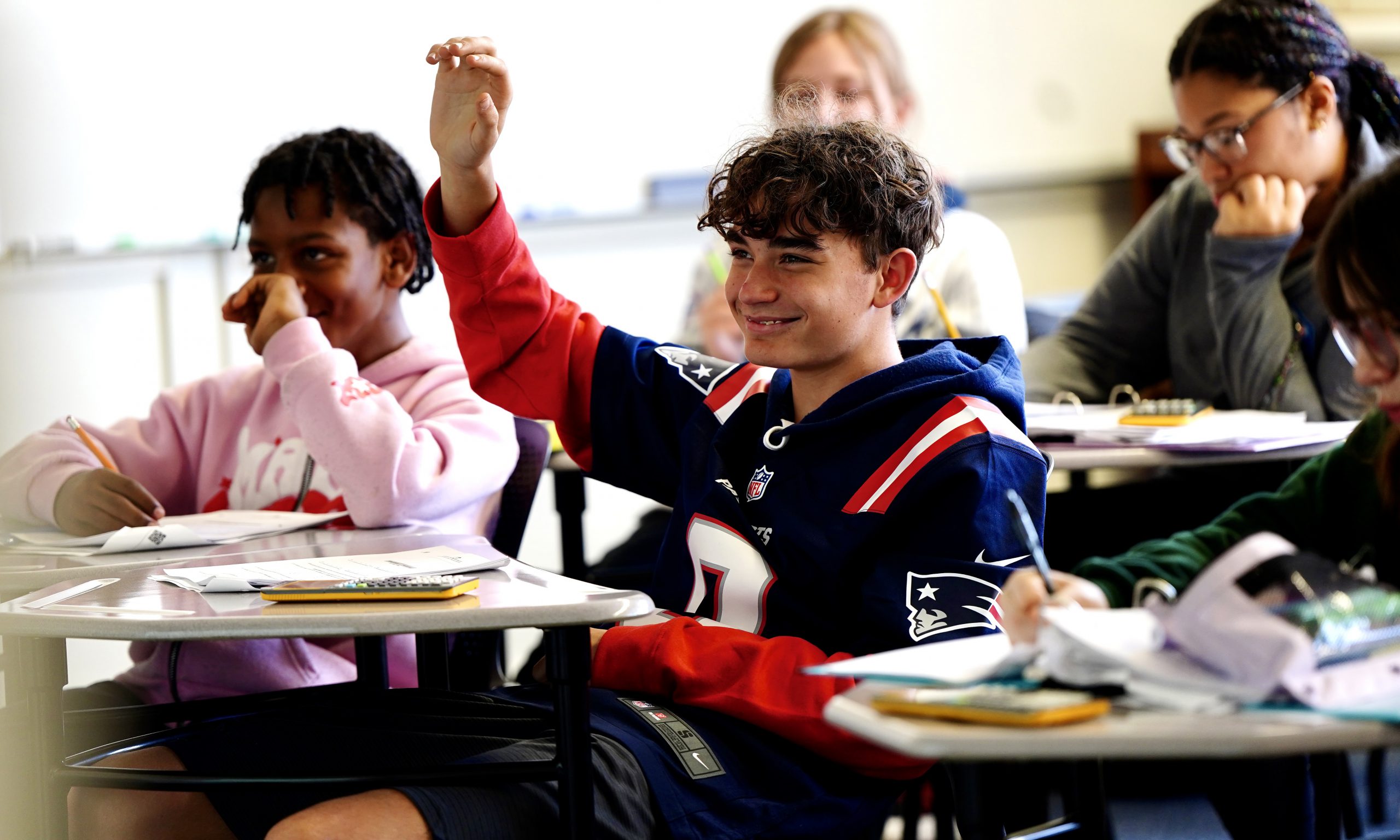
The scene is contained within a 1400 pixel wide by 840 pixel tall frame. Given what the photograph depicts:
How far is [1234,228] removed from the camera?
210cm

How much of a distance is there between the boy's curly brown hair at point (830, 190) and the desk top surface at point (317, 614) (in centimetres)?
49

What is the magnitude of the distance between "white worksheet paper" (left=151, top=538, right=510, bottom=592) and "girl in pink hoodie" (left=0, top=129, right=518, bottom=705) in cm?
32

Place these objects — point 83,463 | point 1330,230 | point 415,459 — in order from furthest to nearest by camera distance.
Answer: point 83,463
point 415,459
point 1330,230

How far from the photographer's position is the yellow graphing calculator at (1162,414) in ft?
6.01

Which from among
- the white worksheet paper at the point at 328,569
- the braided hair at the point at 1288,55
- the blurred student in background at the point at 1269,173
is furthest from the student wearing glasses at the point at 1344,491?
the braided hair at the point at 1288,55

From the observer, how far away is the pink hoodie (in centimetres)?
164

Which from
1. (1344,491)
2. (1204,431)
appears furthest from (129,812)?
(1204,431)

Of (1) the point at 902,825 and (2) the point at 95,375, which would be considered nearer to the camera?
(1) the point at 902,825

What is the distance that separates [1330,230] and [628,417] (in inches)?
33.8

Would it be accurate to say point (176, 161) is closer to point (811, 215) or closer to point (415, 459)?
point (415, 459)

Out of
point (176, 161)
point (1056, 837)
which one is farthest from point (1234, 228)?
point (176, 161)

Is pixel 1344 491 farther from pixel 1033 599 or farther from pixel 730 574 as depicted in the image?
pixel 730 574

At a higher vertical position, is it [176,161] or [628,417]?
[176,161]

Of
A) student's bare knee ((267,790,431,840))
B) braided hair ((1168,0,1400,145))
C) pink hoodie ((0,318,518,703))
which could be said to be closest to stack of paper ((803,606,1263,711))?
student's bare knee ((267,790,431,840))
